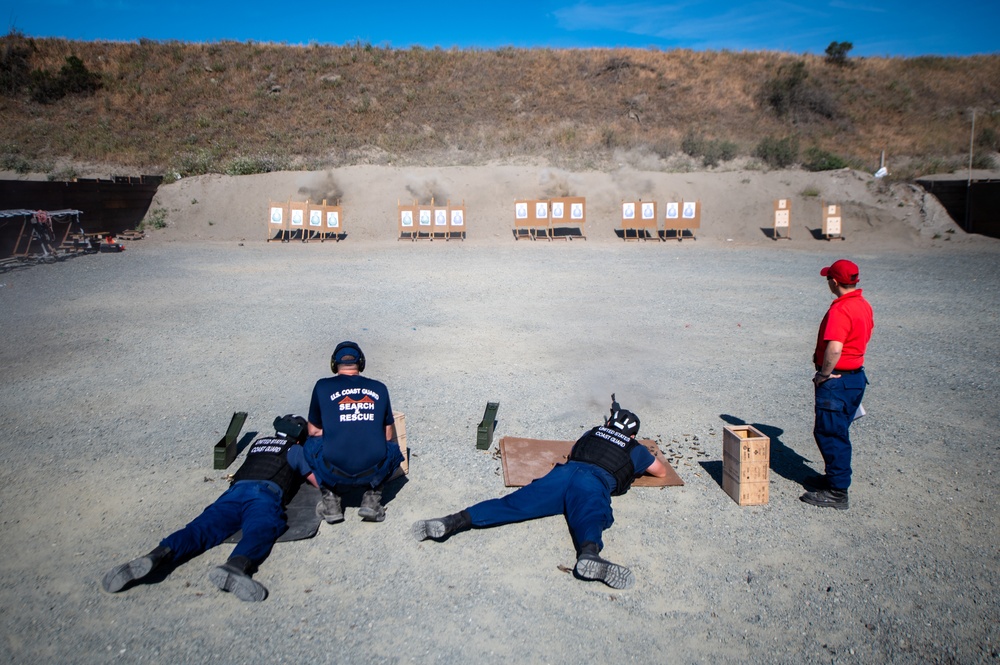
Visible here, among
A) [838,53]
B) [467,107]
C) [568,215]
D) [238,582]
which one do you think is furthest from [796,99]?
[238,582]

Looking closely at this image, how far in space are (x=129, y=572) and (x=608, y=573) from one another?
107 inches

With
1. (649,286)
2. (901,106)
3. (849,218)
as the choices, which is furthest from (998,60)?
(649,286)

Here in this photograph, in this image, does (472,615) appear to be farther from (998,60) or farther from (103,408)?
(998,60)

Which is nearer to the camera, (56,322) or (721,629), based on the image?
(721,629)

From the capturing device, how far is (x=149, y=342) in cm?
896

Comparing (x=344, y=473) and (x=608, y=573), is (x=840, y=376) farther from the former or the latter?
(x=344, y=473)

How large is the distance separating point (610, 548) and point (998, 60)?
56.5 metres

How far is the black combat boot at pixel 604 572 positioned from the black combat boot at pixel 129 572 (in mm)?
2419

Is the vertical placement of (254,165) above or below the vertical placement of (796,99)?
below

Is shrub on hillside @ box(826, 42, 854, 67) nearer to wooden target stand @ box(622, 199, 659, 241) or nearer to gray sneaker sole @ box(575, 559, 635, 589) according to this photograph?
wooden target stand @ box(622, 199, 659, 241)

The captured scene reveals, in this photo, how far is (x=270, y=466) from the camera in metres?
4.46

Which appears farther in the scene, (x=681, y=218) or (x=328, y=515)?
(x=681, y=218)

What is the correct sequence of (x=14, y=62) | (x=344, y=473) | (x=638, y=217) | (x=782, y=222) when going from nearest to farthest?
(x=344, y=473), (x=782, y=222), (x=638, y=217), (x=14, y=62)

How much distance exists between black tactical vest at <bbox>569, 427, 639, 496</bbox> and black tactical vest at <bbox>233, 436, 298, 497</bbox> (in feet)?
6.71
